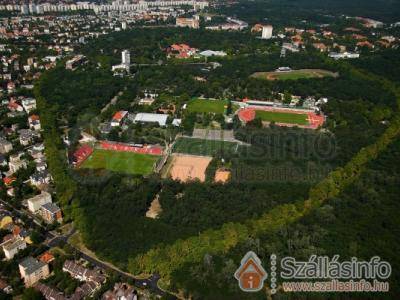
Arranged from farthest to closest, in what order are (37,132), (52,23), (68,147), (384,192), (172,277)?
(52,23), (37,132), (68,147), (384,192), (172,277)

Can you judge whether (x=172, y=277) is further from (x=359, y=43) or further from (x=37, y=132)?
(x=359, y=43)

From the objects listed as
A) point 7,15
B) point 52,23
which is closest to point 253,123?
point 52,23

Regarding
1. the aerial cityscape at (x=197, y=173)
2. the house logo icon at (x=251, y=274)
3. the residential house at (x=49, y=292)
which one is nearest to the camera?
the house logo icon at (x=251, y=274)

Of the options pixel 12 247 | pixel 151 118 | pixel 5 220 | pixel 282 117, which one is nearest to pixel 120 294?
pixel 12 247

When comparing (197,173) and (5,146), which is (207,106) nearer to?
(197,173)

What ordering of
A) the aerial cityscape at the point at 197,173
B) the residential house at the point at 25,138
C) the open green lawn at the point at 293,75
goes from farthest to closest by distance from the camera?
the open green lawn at the point at 293,75
the residential house at the point at 25,138
the aerial cityscape at the point at 197,173

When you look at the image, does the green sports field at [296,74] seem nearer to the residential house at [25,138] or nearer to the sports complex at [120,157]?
the sports complex at [120,157]

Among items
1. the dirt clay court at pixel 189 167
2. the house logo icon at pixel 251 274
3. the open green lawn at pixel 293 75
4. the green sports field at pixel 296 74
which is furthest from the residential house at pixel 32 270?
the open green lawn at pixel 293 75
